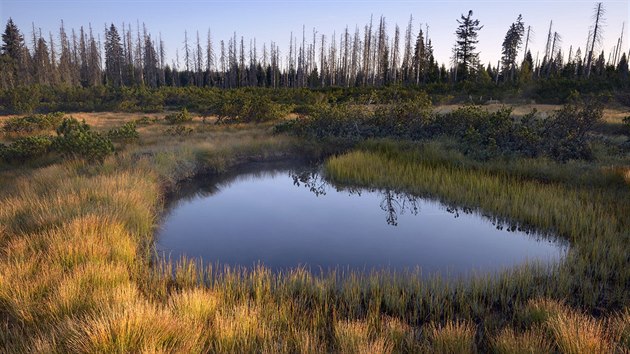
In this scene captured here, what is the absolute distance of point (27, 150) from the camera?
13586 mm

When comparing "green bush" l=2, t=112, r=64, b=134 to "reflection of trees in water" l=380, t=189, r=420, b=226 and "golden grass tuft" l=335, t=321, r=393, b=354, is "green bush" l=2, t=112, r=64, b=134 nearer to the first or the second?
"reflection of trees in water" l=380, t=189, r=420, b=226

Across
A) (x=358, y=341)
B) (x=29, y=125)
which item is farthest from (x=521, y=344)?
(x=29, y=125)

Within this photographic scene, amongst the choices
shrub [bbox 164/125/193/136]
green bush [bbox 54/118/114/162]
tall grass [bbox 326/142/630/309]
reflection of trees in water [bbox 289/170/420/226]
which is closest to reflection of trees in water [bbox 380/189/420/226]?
reflection of trees in water [bbox 289/170/420/226]

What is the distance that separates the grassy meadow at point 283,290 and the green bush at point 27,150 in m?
2.74

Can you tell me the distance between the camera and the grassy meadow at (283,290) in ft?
12.9

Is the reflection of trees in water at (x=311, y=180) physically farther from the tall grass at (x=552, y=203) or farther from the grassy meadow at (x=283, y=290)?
the grassy meadow at (x=283, y=290)

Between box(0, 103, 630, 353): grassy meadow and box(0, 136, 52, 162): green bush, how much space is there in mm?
2739

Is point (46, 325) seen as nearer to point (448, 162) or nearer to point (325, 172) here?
point (325, 172)

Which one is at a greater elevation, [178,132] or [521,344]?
[178,132]

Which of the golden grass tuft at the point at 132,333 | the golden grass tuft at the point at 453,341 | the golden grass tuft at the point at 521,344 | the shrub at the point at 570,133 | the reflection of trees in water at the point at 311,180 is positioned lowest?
the reflection of trees in water at the point at 311,180

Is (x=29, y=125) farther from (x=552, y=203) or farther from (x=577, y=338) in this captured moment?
(x=577, y=338)

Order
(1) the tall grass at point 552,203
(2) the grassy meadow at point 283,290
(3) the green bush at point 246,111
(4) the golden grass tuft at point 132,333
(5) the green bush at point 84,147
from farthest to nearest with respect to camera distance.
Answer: (3) the green bush at point 246,111
(5) the green bush at point 84,147
(1) the tall grass at point 552,203
(2) the grassy meadow at point 283,290
(4) the golden grass tuft at point 132,333

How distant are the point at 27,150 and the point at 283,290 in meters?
12.2

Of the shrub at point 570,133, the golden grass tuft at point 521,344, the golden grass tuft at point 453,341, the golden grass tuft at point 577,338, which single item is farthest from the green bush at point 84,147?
the shrub at point 570,133
